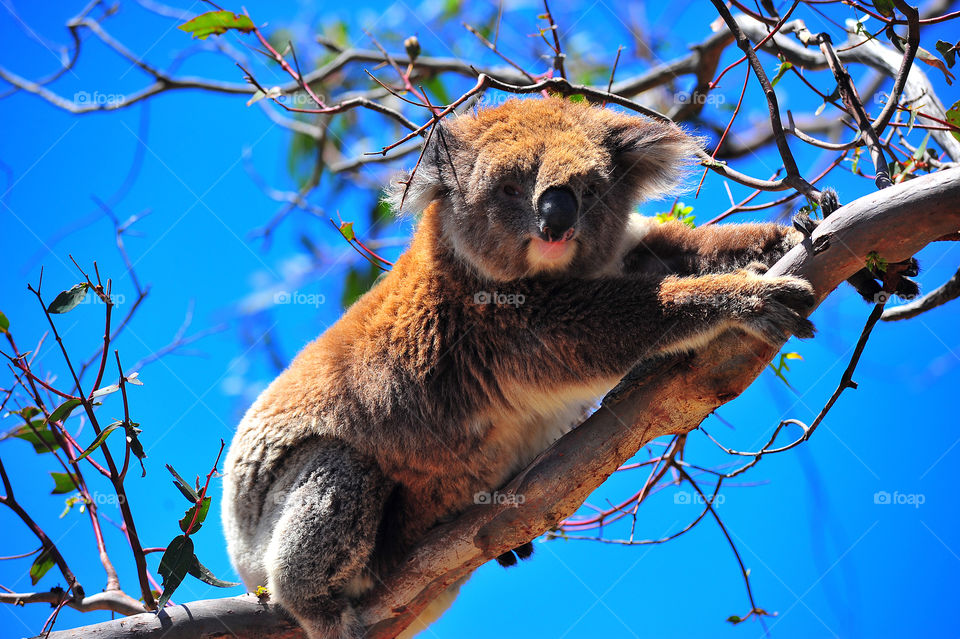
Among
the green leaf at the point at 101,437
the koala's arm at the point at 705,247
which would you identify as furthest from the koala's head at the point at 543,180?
the green leaf at the point at 101,437

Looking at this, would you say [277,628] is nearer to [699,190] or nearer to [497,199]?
[497,199]

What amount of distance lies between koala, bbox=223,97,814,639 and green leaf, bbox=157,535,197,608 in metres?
0.40

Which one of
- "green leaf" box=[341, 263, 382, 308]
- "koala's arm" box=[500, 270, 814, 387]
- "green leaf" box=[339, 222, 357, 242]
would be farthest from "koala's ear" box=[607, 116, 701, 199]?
"green leaf" box=[341, 263, 382, 308]

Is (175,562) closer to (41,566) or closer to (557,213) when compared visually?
(41,566)

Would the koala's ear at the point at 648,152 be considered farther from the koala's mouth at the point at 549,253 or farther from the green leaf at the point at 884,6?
the green leaf at the point at 884,6

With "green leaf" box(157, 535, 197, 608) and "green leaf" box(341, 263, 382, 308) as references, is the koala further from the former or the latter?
"green leaf" box(341, 263, 382, 308)

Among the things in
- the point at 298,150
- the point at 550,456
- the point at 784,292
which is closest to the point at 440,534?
the point at 550,456

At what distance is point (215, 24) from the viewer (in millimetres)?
2969

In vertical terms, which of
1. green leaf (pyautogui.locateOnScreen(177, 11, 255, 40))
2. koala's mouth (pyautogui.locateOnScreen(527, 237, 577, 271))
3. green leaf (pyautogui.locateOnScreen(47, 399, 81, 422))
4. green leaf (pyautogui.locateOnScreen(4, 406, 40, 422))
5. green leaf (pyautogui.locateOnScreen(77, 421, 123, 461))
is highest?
green leaf (pyautogui.locateOnScreen(177, 11, 255, 40))

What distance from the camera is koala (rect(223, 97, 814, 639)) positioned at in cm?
289

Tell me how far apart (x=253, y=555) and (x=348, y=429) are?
0.78 metres

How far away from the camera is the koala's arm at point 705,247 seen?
9.31ft

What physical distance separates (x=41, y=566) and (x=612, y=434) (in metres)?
2.34

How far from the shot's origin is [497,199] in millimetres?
3033
